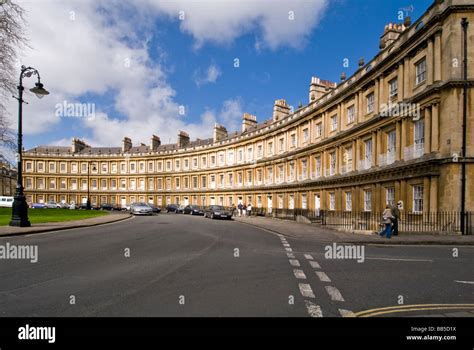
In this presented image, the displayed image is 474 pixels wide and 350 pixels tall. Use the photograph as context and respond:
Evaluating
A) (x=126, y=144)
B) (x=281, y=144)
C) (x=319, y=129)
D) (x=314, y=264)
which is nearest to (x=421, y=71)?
(x=319, y=129)

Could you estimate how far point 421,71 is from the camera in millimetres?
20125

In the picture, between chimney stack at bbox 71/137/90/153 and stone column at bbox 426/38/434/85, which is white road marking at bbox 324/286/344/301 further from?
chimney stack at bbox 71/137/90/153

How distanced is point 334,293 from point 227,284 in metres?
2.05

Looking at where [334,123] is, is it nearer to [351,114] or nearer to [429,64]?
[351,114]

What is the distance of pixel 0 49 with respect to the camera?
59.8 ft

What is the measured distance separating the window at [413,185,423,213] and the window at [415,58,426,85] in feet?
22.6

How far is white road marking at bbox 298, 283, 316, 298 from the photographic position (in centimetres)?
555

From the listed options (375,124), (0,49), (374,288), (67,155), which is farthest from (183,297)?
(67,155)

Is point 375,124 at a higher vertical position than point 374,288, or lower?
higher

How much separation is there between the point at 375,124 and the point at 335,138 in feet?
17.8

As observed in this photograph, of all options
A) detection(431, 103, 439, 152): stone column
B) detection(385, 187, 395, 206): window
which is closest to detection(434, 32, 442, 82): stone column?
detection(431, 103, 439, 152): stone column

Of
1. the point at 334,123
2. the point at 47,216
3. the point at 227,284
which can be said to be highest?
the point at 334,123
